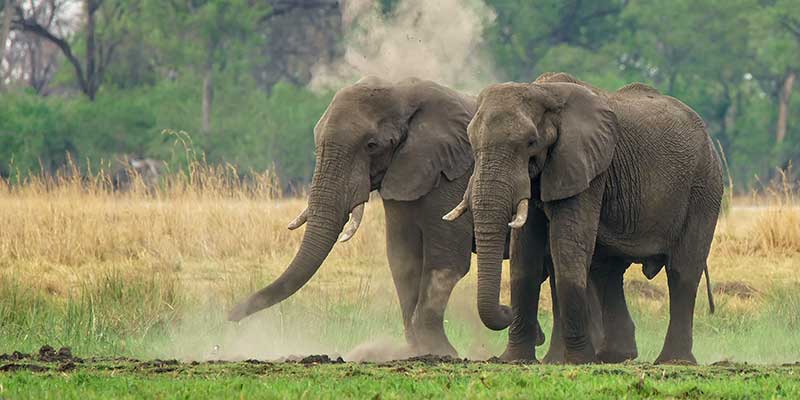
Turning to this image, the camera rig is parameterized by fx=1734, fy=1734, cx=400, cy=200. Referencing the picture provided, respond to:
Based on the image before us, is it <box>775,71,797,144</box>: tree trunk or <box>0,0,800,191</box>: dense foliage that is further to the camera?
<box>775,71,797,144</box>: tree trunk

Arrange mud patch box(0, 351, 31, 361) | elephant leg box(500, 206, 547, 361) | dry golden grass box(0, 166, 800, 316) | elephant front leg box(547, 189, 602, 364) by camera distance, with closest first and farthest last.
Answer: mud patch box(0, 351, 31, 361) < elephant front leg box(547, 189, 602, 364) < elephant leg box(500, 206, 547, 361) < dry golden grass box(0, 166, 800, 316)

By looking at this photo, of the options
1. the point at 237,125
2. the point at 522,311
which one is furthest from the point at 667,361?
the point at 237,125

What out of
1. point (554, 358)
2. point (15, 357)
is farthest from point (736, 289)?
point (15, 357)

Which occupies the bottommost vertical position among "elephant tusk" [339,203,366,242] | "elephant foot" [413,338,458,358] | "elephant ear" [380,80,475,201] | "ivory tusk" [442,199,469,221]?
"elephant foot" [413,338,458,358]

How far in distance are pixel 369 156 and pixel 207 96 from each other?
28920 millimetres

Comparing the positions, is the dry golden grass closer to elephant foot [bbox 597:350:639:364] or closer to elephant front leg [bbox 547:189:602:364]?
elephant foot [bbox 597:350:639:364]

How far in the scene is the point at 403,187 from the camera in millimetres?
11914

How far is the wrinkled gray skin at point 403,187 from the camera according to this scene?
11.7 m

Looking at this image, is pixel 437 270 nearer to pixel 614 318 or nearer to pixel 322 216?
pixel 322 216

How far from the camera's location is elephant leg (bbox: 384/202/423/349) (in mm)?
12227

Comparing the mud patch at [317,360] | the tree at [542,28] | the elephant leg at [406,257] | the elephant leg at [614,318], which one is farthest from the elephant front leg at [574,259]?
the tree at [542,28]

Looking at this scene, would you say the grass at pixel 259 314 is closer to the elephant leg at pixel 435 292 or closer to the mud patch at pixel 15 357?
the elephant leg at pixel 435 292

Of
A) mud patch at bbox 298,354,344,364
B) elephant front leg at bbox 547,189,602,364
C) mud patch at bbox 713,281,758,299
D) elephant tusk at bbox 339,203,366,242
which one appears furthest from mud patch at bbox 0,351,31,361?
mud patch at bbox 713,281,758,299

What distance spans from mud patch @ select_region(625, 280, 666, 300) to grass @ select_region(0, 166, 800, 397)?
2 centimetres
